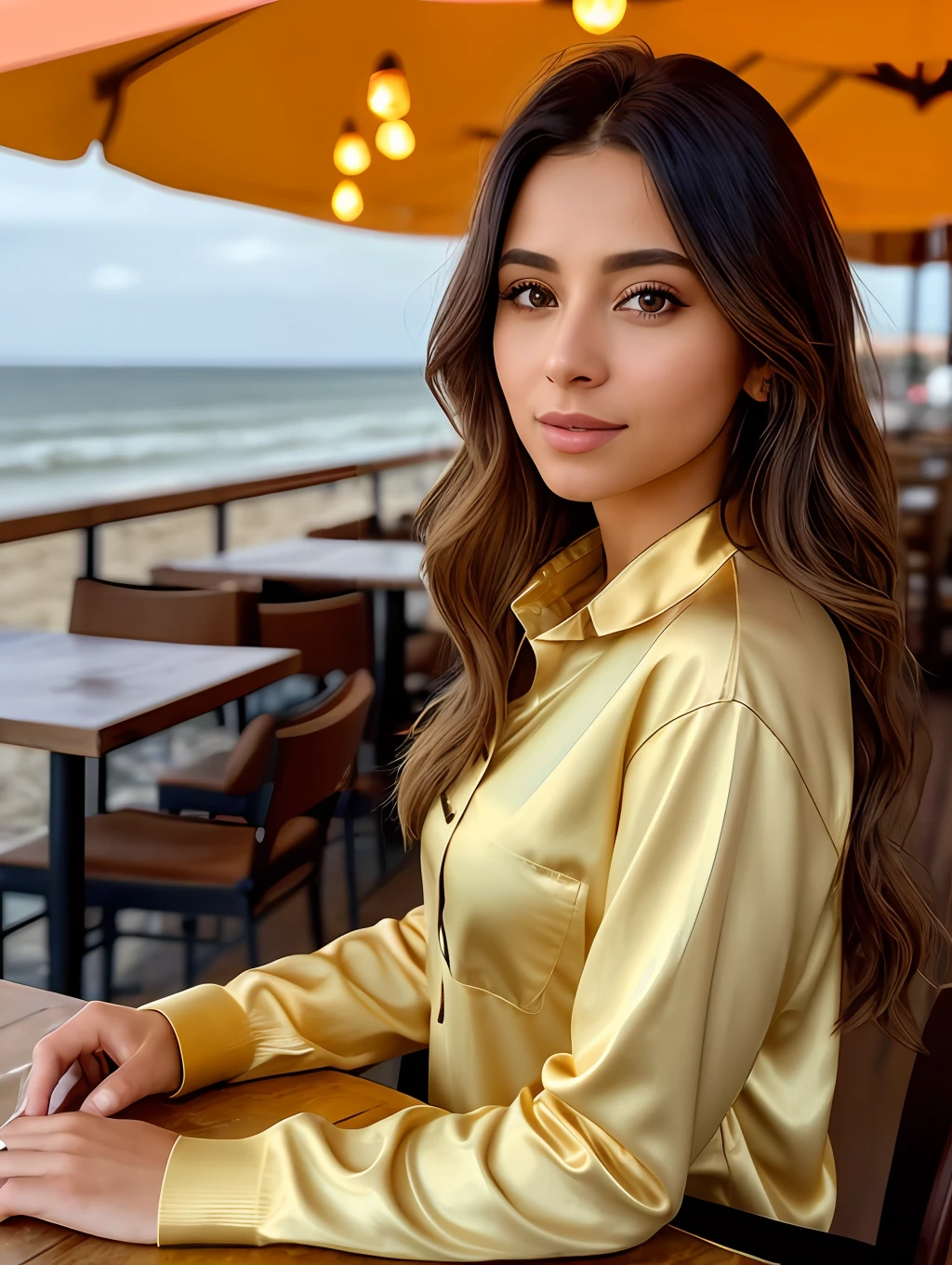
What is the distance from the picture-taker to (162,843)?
179 cm


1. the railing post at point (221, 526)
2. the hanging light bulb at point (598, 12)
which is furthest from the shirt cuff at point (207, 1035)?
the hanging light bulb at point (598, 12)

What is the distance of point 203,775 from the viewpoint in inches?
71.6

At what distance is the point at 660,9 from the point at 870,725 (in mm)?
2119

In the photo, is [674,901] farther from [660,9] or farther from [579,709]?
[660,9]

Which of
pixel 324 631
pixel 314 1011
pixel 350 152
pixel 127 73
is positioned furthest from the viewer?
pixel 350 152

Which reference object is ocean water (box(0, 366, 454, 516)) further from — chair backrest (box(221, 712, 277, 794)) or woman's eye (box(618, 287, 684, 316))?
woman's eye (box(618, 287, 684, 316))

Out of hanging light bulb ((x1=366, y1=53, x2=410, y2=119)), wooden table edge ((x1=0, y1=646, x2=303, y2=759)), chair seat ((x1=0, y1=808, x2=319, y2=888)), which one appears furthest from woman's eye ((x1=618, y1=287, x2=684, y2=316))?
hanging light bulb ((x1=366, y1=53, x2=410, y2=119))

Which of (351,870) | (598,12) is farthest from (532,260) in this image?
(598,12)

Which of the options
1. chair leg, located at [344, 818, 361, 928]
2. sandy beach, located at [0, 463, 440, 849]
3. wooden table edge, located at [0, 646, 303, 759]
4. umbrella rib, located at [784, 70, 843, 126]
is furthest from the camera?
umbrella rib, located at [784, 70, 843, 126]

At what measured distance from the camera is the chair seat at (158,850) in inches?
67.4

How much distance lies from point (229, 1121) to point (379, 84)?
75.9 inches

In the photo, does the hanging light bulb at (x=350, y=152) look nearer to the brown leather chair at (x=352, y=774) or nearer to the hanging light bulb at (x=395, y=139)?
the hanging light bulb at (x=395, y=139)

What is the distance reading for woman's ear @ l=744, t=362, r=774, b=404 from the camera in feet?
3.26

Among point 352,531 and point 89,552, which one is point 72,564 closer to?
point 89,552
